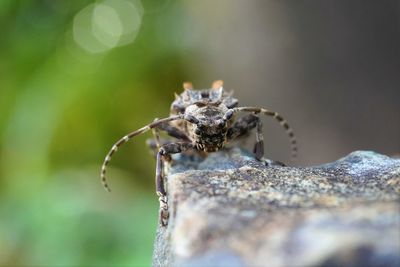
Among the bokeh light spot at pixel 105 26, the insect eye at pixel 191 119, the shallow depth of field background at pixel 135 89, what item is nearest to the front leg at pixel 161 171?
the insect eye at pixel 191 119

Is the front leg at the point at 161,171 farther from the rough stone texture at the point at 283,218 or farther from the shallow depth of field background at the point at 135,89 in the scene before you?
the shallow depth of field background at the point at 135,89

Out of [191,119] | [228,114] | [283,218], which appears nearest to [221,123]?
[228,114]

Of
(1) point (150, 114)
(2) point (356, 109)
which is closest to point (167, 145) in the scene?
(2) point (356, 109)

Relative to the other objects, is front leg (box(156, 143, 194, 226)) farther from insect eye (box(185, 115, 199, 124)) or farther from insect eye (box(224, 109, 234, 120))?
insect eye (box(224, 109, 234, 120))

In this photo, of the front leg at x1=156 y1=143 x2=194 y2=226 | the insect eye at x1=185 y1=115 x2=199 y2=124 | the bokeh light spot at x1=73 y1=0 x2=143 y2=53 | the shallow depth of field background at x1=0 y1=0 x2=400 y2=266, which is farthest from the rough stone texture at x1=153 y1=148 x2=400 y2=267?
the bokeh light spot at x1=73 y1=0 x2=143 y2=53

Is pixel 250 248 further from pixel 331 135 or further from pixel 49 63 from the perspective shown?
pixel 49 63

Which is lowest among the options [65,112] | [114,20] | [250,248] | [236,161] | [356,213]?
[250,248]
